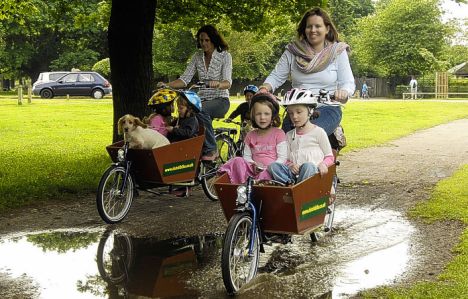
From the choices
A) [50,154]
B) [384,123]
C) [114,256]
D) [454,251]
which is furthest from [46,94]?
[454,251]

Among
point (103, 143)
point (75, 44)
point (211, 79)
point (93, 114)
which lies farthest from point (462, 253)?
point (75, 44)

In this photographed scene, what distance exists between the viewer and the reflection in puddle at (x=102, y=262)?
5.15 metres

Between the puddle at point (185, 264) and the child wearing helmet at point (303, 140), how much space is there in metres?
0.88

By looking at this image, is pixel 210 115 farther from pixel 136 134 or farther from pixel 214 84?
pixel 136 134

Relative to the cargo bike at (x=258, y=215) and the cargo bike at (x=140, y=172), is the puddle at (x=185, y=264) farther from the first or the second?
the cargo bike at (x=140, y=172)

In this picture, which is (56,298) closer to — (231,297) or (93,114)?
(231,297)

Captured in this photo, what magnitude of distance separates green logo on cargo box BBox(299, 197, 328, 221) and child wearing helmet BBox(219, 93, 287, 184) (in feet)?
1.51

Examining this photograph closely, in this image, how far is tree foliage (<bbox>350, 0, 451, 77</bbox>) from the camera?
54.2 meters

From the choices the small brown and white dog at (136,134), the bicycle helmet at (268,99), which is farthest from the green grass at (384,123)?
the bicycle helmet at (268,99)

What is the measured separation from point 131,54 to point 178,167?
147 inches

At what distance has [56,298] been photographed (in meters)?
4.91

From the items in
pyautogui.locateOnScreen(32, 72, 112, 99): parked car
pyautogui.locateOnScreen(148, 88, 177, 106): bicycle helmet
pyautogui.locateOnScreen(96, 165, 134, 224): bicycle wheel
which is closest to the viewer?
pyautogui.locateOnScreen(96, 165, 134, 224): bicycle wheel

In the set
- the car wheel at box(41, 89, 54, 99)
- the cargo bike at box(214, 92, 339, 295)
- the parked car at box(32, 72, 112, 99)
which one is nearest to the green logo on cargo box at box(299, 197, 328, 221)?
the cargo bike at box(214, 92, 339, 295)

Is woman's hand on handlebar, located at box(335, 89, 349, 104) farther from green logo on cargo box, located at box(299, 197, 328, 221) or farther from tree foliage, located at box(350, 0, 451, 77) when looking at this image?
tree foliage, located at box(350, 0, 451, 77)
